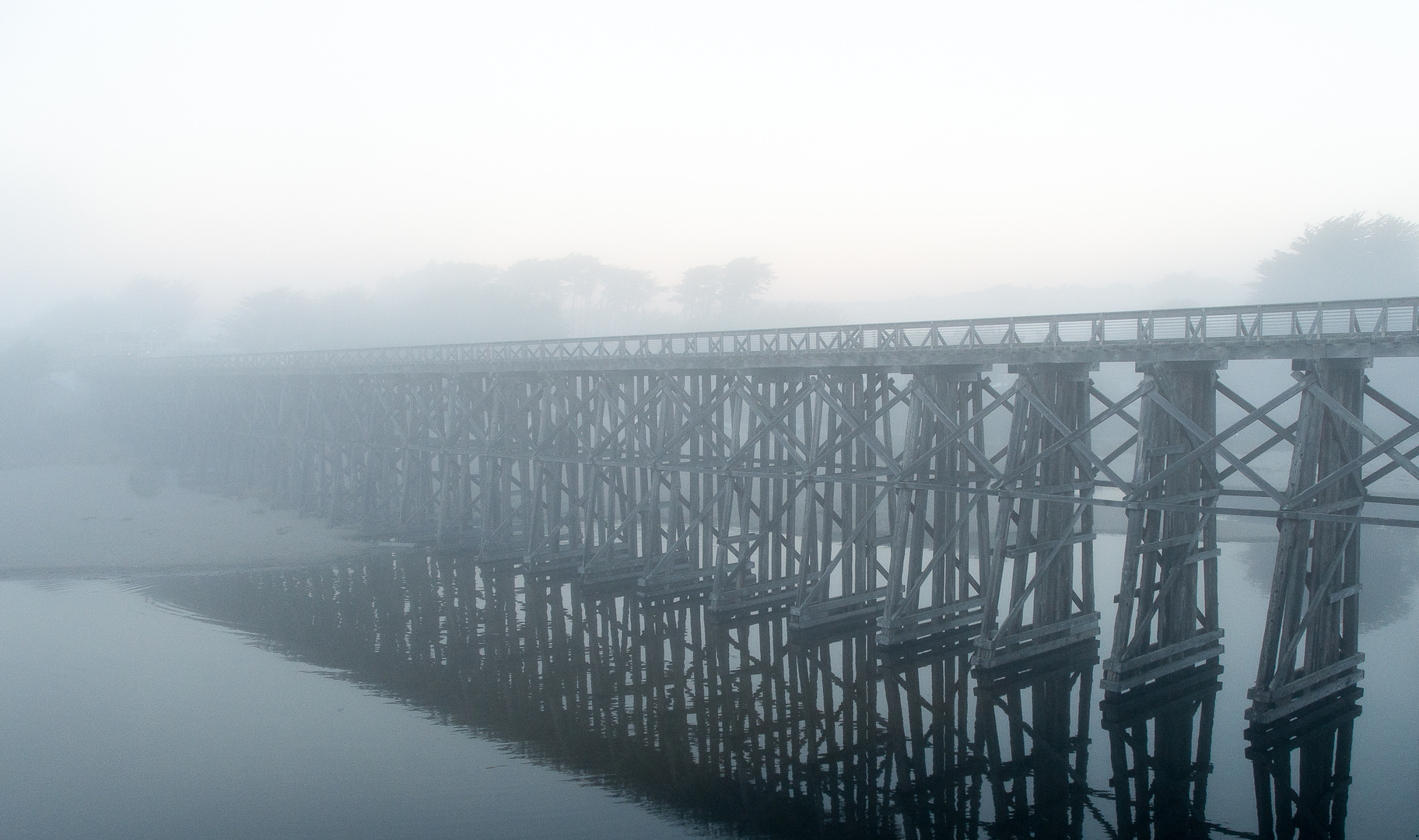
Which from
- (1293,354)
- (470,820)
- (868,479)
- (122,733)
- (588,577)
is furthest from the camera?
(588,577)

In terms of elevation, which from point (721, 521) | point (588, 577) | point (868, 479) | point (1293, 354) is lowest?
point (588, 577)

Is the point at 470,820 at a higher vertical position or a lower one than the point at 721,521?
lower

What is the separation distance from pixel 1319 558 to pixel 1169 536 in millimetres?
2170

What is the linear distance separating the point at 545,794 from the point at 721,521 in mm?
9098

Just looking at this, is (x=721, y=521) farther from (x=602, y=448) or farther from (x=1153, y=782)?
(x=1153, y=782)

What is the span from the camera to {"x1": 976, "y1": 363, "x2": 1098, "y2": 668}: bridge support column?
15.8m

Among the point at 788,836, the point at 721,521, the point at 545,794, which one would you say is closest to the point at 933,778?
the point at 788,836

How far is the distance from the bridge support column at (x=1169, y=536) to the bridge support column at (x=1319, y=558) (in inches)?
51.0

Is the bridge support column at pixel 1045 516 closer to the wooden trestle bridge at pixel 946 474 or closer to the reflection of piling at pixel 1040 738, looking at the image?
the wooden trestle bridge at pixel 946 474

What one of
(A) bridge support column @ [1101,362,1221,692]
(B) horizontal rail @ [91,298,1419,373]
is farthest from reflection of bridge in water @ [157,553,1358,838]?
(B) horizontal rail @ [91,298,1419,373]

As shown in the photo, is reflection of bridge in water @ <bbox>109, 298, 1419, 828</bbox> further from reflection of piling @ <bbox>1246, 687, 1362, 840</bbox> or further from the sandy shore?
the sandy shore

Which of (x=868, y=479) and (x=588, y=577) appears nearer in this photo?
(x=868, y=479)

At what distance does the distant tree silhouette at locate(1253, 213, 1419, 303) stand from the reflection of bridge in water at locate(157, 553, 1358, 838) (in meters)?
68.5

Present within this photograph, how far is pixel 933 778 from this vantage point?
12.3m
